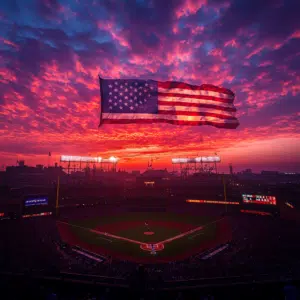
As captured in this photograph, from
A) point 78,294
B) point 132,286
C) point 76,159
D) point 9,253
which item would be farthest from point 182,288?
point 76,159

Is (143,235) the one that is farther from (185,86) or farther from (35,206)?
(185,86)

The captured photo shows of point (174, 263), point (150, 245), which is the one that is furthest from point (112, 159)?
point (174, 263)

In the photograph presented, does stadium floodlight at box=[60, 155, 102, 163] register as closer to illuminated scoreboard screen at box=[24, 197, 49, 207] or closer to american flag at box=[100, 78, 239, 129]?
illuminated scoreboard screen at box=[24, 197, 49, 207]

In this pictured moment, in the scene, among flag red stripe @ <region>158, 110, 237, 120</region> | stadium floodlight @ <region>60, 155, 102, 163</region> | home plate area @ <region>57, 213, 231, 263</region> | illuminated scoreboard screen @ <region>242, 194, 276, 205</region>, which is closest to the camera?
flag red stripe @ <region>158, 110, 237, 120</region>

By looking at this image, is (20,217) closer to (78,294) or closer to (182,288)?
(78,294)

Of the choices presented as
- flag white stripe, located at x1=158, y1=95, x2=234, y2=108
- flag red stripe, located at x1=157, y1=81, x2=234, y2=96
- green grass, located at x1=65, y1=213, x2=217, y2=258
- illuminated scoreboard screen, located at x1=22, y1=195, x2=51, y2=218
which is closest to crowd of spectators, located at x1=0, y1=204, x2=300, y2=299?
illuminated scoreboard screen, located at x1=22, y1=195, x2=51, y2=218
